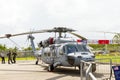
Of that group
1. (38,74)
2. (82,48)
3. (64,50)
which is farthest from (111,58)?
(38,74)

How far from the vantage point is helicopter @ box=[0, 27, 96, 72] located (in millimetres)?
20234

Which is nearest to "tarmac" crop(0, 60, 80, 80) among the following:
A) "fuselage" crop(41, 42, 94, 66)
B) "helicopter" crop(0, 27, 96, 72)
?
"helicopter" crop(0, 27, 96, 72)

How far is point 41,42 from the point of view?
89.8ft

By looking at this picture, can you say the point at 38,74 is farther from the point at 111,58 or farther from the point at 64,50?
the point at 111,58

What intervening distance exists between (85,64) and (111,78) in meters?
4.93

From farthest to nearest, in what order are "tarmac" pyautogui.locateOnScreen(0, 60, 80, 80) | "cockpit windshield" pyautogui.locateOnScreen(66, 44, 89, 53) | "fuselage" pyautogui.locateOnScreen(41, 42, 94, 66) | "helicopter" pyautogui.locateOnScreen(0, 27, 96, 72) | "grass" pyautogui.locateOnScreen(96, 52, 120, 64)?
"cockpit windshield" pyautogui.locateOnScreen(66, 44, 89, 53) → "helicopter" pyautogui.locateOnScreen(0, 27, 96, 72) → "fuselage" pyautogui.locateOnScreen(41, 42, 94, 66) → "tarmac" pyautogui.locateOnScreen(0, 60, 80, 80) → "grass" pyautogui.locateOnScreen(96, 52, 120, 64)

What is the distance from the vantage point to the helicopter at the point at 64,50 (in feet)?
66.4

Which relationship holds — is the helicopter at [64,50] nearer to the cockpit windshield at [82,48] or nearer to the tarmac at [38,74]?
the cockpit windshield at [82,48]

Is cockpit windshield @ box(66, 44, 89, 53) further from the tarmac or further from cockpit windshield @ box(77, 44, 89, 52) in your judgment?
the tarmac

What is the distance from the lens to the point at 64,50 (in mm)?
21578

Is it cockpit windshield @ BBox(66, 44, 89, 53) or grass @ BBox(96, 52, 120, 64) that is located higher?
cockpit windshield @ BBox(66, 44, 89, 53)

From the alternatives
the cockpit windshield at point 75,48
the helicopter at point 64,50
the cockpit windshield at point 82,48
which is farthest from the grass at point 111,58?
the cockpit windshield at point 75,48

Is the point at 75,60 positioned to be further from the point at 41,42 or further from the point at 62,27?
the point at 41,42

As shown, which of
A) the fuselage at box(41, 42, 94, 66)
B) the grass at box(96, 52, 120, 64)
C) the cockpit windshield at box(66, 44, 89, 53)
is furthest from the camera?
the cockpit windshield at box(66, 44, 89, 53)
